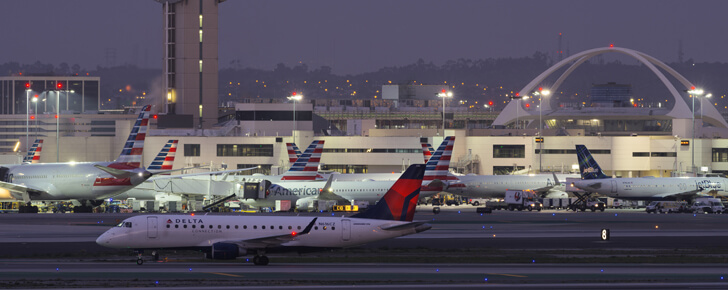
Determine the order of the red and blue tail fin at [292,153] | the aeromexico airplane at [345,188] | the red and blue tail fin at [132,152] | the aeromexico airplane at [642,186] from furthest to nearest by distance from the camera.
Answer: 1. the red and blue tail fin at [292,153]
2. the aeromexico airplane at [642,186]
3. the aeromexico airplane at [345,188]
4. the red and blue tail fin at [132,152]

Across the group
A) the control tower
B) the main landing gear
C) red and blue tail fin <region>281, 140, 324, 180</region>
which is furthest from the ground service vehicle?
the control tower

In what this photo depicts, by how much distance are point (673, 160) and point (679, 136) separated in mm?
8217

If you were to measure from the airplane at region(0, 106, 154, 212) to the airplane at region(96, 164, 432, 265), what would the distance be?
1606 inches

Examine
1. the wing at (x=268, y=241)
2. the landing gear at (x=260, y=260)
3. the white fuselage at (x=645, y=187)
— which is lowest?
the landing gear at (x=260, y=260)

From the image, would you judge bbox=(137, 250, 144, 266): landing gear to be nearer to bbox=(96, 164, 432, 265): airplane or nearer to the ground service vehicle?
bbox=(96, 164, 432, 265): airplane

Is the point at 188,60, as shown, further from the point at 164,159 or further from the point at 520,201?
the point at 520,201

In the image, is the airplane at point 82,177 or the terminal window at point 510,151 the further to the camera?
the terminal window at point 510,151

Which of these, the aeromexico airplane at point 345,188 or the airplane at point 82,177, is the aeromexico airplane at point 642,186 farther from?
the airplane at point 82,177

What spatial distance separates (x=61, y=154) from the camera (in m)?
171

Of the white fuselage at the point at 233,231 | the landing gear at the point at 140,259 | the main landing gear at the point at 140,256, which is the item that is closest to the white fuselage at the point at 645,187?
the white fuselage at the point at 233,231

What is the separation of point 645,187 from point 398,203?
64.4 metres

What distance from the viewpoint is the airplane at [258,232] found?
1988 inches

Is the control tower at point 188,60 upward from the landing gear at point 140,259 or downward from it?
upward

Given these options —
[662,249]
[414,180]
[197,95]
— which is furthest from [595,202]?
[197,95]
